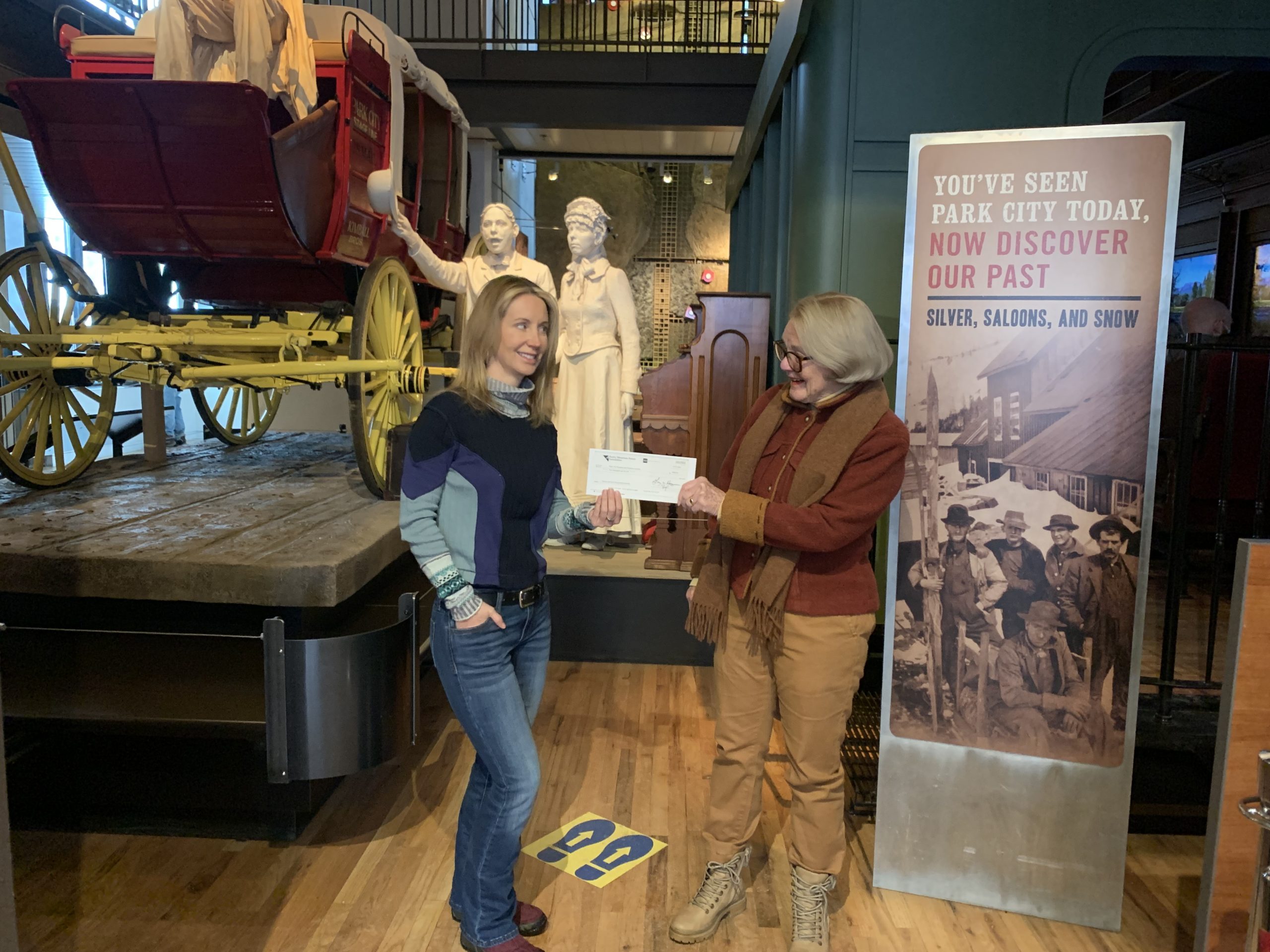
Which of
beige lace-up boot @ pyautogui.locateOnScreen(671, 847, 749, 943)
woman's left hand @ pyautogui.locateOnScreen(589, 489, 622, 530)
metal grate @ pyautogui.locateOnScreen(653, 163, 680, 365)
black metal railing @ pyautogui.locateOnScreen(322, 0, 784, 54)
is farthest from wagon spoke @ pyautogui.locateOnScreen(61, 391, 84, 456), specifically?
metal grate @ pyautogui.locateOnScreen(653, 163, 680, 365)

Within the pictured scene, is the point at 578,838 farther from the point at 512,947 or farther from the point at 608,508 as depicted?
the point at 608,508

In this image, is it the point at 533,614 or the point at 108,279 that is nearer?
the point at 533,614

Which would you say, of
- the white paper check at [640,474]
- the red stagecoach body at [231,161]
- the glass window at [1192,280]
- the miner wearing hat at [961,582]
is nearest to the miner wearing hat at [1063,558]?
the miner wearing hat at [961,582]

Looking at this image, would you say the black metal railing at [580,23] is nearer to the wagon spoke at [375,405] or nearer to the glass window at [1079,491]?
the wagon spoke at [375,405]

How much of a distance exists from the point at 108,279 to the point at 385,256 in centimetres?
117

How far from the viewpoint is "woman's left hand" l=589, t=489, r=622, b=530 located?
1.92 meters

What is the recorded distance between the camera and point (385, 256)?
3.90 m

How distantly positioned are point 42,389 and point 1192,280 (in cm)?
879

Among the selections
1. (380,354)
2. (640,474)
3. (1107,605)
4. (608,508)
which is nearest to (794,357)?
(640,474)

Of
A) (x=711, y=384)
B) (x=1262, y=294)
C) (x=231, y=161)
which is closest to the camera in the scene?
(x=231, y=161)

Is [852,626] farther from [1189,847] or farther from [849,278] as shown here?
[849,278]

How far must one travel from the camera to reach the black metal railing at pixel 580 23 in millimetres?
8344

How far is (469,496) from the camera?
184 centimetres

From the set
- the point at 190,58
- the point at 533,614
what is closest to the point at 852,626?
the point at 533,614
